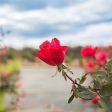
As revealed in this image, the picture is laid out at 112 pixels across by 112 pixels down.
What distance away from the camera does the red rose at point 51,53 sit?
1.40 metres

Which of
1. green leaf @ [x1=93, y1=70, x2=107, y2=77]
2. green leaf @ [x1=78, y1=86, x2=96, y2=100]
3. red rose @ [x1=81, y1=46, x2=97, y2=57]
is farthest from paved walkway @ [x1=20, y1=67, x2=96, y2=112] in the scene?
green leaf @ [x1=78, y1=86, x2=96, y2=100]

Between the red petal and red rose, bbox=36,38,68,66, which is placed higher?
the red petal

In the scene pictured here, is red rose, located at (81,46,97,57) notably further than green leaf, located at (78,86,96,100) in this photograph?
Yes

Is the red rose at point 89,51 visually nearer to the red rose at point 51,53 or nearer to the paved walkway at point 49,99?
the red rose at point 51,53

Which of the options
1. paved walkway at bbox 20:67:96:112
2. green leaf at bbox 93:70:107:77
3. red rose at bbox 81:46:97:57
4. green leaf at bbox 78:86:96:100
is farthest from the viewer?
paved walkway at bbox 20:67:96:112

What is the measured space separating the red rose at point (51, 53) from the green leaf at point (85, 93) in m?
0.11

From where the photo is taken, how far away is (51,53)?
4.60 feet

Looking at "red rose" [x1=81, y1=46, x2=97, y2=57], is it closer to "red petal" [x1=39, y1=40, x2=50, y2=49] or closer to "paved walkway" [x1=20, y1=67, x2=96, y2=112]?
"red petal" [x1=39, y1=40, x2=50, y2=49]

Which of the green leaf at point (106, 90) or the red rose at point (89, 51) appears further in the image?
the red rose at point (89, 51)

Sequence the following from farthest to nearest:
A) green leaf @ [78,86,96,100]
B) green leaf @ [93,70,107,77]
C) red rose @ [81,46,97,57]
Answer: red rose @ [81,46,97,57], green leaf @ [93,70,107,77], green leaf @ [78,86,96,100]

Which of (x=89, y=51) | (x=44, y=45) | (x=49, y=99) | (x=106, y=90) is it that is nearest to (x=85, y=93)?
(x=106, y=90)

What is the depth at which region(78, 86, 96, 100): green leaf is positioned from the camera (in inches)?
54.7

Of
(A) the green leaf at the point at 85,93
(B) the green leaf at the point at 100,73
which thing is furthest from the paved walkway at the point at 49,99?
(A) the green leaf at the point at 85,93

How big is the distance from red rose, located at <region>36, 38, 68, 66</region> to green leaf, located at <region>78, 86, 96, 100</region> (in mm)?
110
